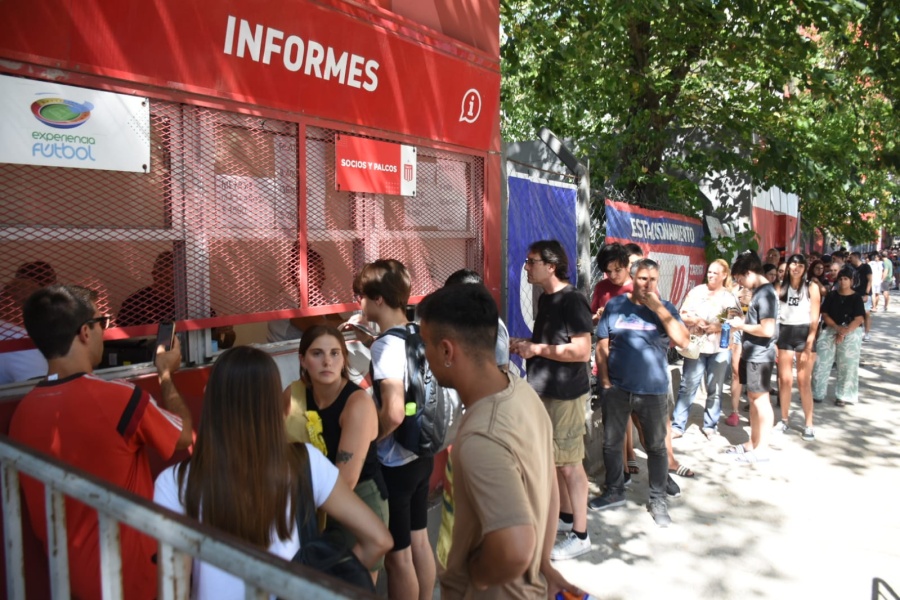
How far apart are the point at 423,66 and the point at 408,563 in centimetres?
344

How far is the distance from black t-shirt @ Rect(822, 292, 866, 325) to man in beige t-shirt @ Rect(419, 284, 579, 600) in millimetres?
8062

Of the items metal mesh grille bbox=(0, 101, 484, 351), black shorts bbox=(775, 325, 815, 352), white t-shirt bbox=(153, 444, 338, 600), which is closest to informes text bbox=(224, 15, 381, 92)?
metal mesh grille bbox=(0, 101, 484, 351)

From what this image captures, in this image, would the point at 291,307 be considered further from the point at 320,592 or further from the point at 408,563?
the point at 320,592

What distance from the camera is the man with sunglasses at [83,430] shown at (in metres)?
2.48

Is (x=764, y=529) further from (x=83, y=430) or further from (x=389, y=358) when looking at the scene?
(x=83, y=430)

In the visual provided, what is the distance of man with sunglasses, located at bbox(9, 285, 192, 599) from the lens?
8.13 ft

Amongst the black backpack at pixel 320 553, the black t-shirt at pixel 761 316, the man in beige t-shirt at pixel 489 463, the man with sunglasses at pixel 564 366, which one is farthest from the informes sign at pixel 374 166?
the black t-shirt at pixel 761 316

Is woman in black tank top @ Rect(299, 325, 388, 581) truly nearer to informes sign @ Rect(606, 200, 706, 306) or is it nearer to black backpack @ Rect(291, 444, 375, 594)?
black backpack @ Rect(291, 444, 375, 594)

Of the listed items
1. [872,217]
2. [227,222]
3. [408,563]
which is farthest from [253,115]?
[872,217]

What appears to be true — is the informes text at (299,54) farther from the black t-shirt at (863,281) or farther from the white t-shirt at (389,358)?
the black t-shirt at (863,281)

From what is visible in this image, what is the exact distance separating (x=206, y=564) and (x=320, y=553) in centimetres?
32

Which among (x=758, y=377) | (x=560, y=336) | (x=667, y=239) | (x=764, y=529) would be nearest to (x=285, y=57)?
(x=560, y=336)

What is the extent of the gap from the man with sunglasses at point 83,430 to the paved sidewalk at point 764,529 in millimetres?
2789

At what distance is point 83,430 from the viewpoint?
2.50 meters
